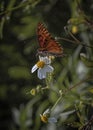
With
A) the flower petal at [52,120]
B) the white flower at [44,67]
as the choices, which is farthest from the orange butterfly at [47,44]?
the flower petal at [52,120]

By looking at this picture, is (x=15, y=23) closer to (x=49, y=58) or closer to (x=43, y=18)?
(x=43, y=18)

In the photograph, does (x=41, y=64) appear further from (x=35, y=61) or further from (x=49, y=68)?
(x=35, y=61)

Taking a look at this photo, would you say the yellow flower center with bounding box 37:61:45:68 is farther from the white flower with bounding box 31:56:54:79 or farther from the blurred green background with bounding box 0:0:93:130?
the blurred green background with bounding box 0:0:93:130

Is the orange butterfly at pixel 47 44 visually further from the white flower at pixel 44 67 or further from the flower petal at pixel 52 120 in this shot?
the flower petal at pixel 52 120

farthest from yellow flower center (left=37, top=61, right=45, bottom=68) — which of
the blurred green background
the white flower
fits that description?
the blurred green background

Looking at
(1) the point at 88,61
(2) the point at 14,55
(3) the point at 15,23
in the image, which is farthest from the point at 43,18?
(1) the point at 88,61

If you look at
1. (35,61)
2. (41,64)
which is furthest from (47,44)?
(35,61)

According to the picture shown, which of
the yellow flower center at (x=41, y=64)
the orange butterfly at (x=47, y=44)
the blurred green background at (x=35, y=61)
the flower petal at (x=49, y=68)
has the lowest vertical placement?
the blurred green background at (x=35, y=61)
